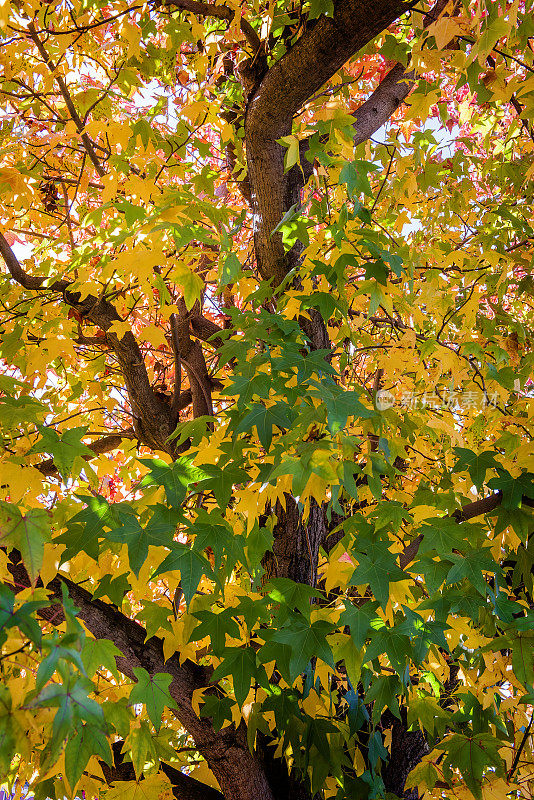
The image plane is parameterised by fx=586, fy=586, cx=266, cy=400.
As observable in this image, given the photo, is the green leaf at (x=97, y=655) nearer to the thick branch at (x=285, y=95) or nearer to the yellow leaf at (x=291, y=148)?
the yellow leaf at (x=291, y=148)

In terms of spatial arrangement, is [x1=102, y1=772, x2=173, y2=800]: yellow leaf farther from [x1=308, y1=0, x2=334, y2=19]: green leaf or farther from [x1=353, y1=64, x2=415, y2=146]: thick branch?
[x1=353, y1=64, x2=415, y2=146]: thick branch

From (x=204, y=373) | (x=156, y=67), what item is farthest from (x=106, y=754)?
(x=156, y=67)

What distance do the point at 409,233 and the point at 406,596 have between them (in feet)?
7.45

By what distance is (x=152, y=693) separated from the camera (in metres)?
1.30

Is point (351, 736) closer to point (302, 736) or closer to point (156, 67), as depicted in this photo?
point (302, 736)

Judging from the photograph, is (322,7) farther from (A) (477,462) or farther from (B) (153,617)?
(B) (153,617)

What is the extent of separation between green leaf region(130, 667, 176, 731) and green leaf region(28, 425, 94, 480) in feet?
1.66

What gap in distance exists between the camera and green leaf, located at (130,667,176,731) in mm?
1261

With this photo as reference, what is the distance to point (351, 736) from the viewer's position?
1806mm

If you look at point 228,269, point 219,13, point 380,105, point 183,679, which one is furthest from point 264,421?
point 380,105

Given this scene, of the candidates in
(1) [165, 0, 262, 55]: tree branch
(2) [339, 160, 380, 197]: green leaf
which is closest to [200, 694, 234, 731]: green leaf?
(2) [339, 160, 380, 197]: green leaf

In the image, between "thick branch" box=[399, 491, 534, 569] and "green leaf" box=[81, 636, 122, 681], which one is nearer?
"green leaf" box=[81, 636, 122, 681]

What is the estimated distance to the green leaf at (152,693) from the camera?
4.14ft

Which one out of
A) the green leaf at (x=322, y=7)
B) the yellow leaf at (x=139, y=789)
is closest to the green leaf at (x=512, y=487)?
the yellow leaf at (x=139, y=789)
